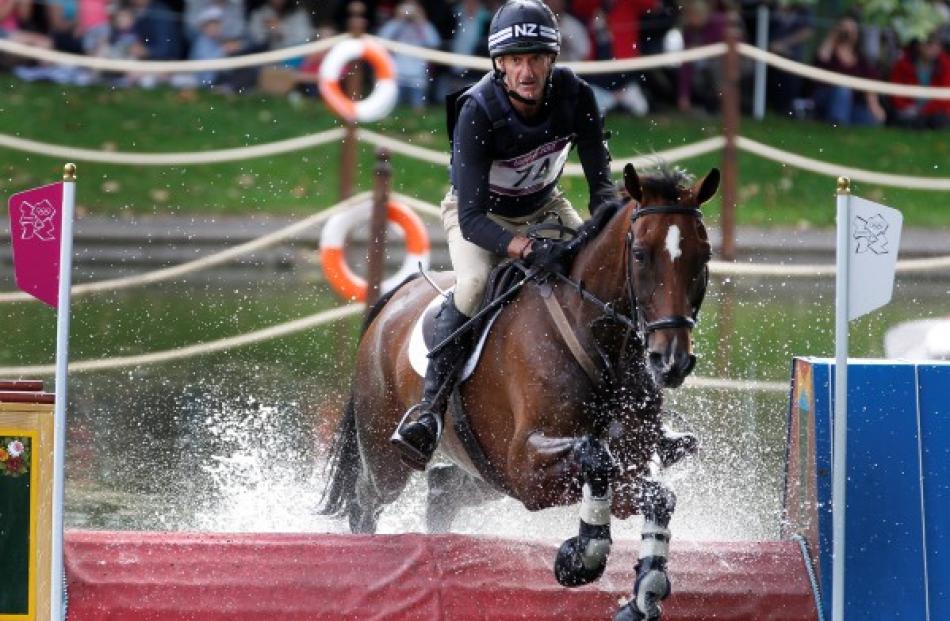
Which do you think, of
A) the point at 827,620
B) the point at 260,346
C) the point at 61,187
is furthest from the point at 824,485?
the point at 260,346

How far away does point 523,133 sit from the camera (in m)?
6.46

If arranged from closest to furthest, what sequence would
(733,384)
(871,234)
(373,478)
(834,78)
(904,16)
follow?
(871,234), (373,478), (733,384), (834,78), (904,16)

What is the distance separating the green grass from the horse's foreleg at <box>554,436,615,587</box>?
1156cm

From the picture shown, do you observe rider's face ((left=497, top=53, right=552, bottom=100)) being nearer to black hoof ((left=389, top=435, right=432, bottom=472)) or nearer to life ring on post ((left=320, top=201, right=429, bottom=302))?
black hoof ((left=389, top=435, right=432, bottom=472))

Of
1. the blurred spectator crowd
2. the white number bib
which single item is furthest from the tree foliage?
the white number bib

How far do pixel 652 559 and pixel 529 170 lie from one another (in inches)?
66.2

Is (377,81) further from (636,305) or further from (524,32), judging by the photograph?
(636,305)

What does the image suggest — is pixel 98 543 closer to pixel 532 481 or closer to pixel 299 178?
pixel 532 481

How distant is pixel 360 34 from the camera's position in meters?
13.8

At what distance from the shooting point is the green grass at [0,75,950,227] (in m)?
17.9

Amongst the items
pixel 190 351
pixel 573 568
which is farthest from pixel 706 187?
pixel 190 351

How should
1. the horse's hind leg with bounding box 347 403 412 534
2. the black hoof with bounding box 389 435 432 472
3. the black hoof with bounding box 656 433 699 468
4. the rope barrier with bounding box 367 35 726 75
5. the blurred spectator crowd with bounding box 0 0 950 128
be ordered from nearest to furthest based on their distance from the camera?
1. the black hoof with bounding box 656 433 699 468
2. the black hoof with bounding box 389 435 432 472
3. the horse's hind leg with bounding box 347 403 412 534
4. the rope barrier with bounding box 367 35 726 75
5. the blurred spectator crowd with bounding box 0 0 950 128

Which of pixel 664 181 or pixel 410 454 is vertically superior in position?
pixel 664 181

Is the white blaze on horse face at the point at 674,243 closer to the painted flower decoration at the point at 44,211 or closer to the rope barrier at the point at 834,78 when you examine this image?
the painted flower decoration at the point at 44,211
